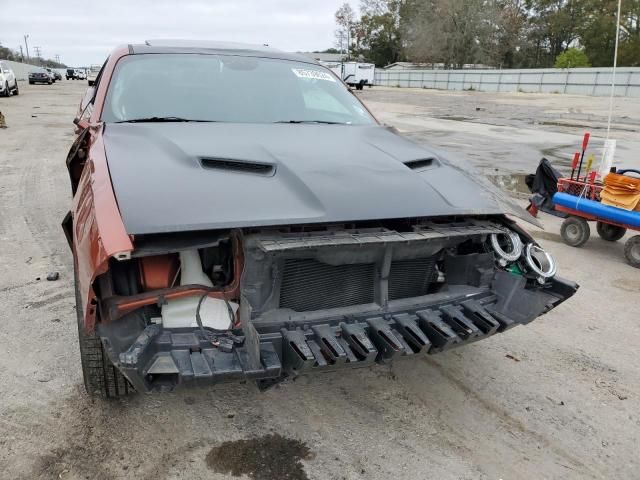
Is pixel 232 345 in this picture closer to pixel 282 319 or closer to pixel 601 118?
pixel 282 319

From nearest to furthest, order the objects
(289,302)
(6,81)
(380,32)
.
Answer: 1. (289,302)
2. (6,81)
3. (380,32)

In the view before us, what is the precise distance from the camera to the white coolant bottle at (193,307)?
2203 millimetres

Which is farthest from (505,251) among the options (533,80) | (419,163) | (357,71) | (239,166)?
(357,71)

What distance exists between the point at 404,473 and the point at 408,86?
5331 centimetres

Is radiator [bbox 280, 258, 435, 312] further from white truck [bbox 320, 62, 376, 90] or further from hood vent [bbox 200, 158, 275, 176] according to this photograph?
white truck [bbox 320, 62, 376, 90]

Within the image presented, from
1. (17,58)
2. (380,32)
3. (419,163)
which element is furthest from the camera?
(17,58)

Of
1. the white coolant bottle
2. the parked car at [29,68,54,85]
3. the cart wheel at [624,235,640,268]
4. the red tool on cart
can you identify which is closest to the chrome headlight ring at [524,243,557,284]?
the white coolant bottle

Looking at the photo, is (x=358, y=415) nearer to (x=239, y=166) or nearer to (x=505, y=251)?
(x=505, y=251)

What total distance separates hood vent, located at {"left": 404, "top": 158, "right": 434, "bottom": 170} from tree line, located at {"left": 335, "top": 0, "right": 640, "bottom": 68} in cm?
5753

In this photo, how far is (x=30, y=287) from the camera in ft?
13.3

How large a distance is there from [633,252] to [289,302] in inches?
165

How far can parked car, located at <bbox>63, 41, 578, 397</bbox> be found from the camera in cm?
207

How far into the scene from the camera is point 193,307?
7.31 feet

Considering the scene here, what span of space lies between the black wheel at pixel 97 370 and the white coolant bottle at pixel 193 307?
468mm
